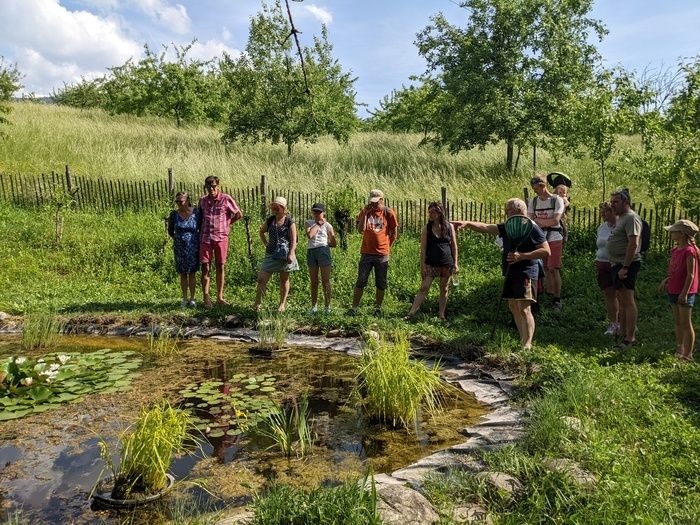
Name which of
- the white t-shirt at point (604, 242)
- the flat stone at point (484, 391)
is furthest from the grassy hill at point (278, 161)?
the flat stone at point (484, 391)

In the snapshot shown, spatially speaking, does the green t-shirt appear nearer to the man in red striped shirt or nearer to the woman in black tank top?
the woman in black tank top

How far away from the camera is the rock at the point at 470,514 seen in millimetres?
3266

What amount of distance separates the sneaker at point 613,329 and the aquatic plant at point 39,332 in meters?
6.57

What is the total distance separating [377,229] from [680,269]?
141 inches

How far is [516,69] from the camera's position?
56.9ft

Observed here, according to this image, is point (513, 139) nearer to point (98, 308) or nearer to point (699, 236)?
point (699, 236)

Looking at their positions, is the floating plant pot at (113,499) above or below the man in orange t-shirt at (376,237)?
below

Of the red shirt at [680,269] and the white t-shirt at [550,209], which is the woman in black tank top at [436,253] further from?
the red shirt at [680,269]

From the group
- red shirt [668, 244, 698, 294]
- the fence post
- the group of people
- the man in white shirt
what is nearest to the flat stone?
the group of people

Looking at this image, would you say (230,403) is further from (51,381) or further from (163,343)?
(163,343)

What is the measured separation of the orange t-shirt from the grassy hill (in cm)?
540

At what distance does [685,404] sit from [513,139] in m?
13.5

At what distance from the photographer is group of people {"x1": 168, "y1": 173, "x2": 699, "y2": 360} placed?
602cm

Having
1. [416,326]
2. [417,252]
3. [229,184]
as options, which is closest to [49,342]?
[416,326]
